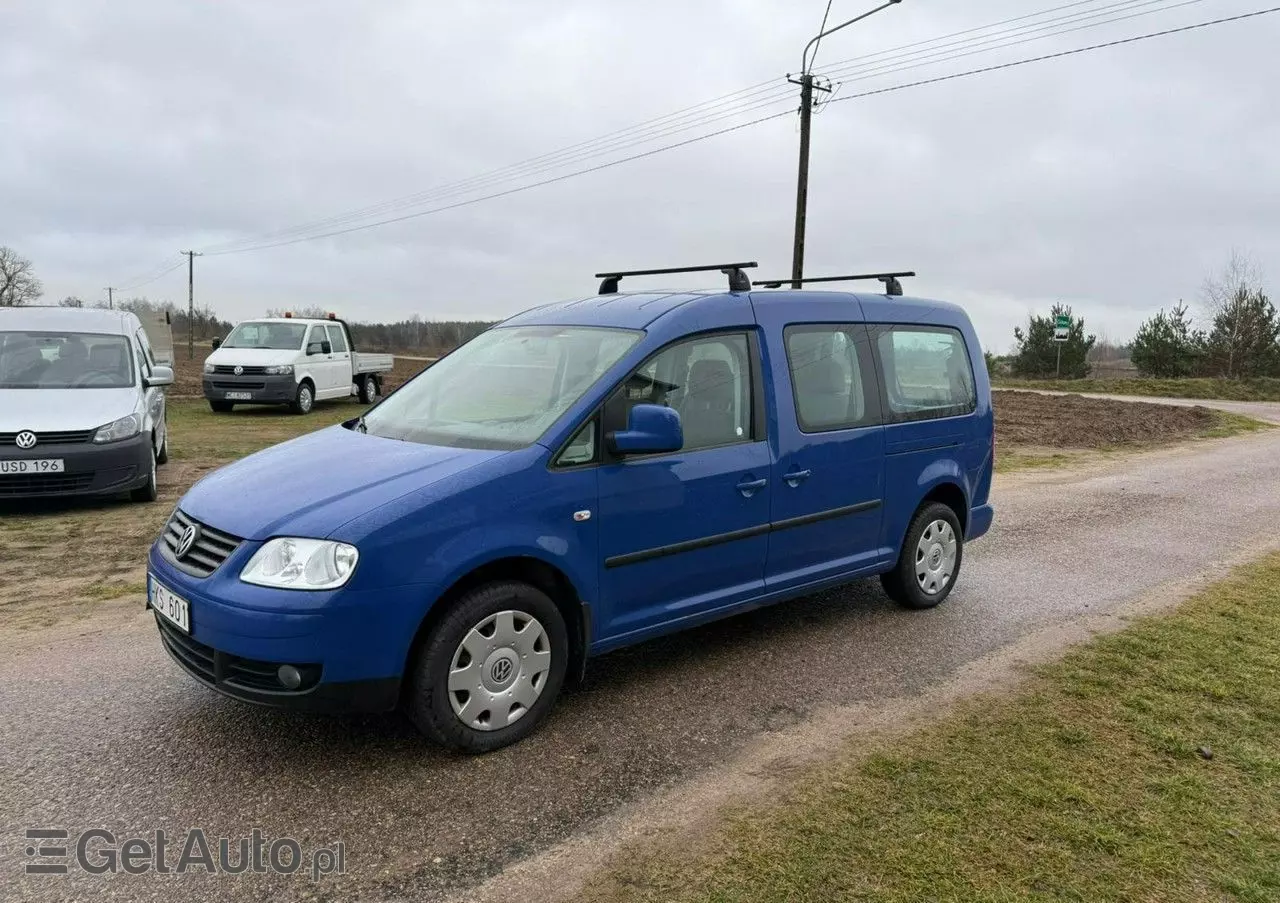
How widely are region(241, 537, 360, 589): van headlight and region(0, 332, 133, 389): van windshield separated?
6.89 metres

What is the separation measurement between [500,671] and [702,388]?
5.41ft

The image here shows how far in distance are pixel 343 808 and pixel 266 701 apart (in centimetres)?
48

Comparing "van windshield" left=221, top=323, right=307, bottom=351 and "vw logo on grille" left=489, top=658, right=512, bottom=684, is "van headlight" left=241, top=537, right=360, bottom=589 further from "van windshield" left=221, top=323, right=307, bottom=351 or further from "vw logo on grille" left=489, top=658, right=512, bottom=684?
"van windshield" left=221, top=323, right=307, bottom=351

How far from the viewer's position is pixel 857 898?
8.84 ft

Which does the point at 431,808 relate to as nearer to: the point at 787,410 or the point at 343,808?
the point at 343,808

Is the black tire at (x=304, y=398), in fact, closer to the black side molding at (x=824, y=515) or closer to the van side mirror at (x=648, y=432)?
the black side molding at (x=824, y=515)

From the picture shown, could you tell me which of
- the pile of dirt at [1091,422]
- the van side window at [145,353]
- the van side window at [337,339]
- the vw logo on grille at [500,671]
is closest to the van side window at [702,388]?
the vw logo on grille at [500,671]

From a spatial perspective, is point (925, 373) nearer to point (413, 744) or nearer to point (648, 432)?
point (648, 432)

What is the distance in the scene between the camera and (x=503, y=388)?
4324 mm

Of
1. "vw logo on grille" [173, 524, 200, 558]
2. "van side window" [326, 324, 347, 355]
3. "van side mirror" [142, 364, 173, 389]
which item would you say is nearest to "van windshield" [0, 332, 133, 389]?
"van side mirror" [142, 364, 173, 389]

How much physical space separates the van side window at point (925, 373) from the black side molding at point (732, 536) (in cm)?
66

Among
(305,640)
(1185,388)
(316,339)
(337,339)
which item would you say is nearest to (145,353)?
(305,640)

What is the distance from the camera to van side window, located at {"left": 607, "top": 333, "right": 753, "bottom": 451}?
4141mm

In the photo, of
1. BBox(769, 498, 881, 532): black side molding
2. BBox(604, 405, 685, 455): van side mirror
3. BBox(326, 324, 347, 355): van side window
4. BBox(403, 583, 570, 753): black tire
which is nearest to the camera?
BBox(403, 583, 570, 753): black tire
